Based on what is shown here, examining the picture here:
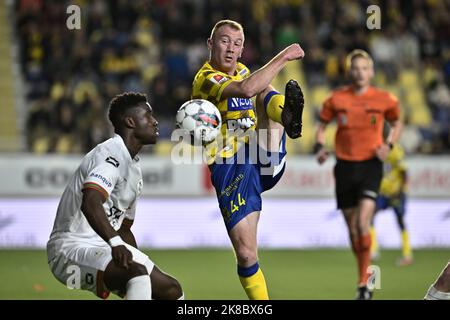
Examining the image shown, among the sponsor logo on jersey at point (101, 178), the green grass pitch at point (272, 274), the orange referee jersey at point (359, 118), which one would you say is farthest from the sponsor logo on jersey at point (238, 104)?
the orange referee jersey at point (359, 118)

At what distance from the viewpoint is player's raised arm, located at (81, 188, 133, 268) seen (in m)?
5.35

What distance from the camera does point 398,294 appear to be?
862 cm

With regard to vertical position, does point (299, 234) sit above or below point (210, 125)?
below

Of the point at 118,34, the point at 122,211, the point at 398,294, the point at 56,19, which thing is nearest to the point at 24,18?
the point at 56,19

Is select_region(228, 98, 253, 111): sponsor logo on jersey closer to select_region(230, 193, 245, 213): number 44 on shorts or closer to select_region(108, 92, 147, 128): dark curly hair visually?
select_region(230, 193, 245, 213): number 44 on shorts

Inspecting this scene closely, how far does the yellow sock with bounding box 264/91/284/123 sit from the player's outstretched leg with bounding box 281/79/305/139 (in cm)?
7

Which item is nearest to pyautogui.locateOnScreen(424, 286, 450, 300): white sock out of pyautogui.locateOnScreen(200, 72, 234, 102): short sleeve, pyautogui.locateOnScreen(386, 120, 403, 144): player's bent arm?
pyautogui.locateOnScreen(200, 72, 234, 102): short sleeve

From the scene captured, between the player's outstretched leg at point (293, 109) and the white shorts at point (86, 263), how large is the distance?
4.66ft

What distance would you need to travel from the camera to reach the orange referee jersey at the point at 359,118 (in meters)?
9.12

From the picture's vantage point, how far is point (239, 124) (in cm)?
686

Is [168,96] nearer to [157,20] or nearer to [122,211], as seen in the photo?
[157,20]

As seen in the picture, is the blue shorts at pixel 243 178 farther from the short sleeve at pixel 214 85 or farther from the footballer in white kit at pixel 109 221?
the footballer in white kit at pixel 109 221

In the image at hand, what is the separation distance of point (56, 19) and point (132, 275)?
11964 millimetres

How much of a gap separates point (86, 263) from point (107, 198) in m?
0.41
